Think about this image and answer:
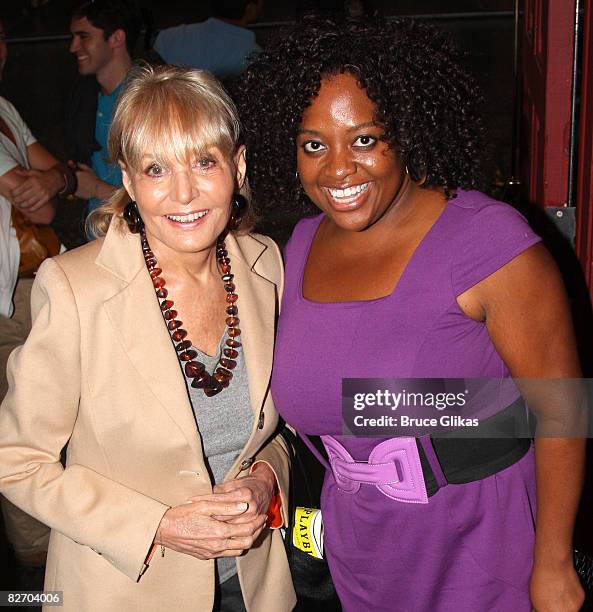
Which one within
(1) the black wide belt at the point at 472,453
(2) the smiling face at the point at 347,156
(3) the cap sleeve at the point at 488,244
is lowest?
(1) the black wide belt at the point at 472,453

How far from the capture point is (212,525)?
1756 millimetres

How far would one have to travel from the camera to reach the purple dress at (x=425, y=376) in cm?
174

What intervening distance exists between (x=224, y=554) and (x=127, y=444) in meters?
0.31

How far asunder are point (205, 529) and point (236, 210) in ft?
2.38

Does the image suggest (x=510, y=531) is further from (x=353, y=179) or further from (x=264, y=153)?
(x=264, y=153)

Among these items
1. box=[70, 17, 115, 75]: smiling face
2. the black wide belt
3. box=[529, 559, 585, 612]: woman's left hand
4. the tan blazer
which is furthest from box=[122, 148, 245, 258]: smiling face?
box=[70, 17, 115, 75]: smiling face

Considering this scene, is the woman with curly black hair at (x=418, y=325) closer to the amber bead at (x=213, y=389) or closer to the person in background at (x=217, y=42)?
the amber bead at (x=213, y=389)

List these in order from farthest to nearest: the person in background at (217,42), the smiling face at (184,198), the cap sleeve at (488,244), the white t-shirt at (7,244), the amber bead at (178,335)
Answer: the person in background at (217,42) < the white t-shirt at (7,244) < the amber bead at (178,335) < the smiling face at (184,198) < the cap sleeve at (488,244)

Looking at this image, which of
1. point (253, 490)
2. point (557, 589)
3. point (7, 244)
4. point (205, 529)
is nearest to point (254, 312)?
point (253, 490)

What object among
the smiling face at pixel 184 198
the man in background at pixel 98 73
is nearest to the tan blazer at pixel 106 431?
the smiling face at pixel 184 198

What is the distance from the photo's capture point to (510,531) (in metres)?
1.84

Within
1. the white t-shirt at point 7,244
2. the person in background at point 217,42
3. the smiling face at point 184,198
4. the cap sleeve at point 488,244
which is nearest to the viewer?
the cap sleeve at point 488,244

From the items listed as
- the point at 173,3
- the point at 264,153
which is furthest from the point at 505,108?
the point at 173,3

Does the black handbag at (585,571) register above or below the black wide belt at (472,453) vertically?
below
